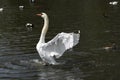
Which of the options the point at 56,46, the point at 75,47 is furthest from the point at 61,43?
the point at 75,47

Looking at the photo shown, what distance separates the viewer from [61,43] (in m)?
20.7

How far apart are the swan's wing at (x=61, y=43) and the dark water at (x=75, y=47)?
2.30 feet

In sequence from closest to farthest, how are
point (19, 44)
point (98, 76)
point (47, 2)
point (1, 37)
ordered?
point (98, 76), point (19, 44), point (1, 37), point (47, 2)

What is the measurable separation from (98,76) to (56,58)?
4.61m

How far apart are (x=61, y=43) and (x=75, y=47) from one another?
4249 mm

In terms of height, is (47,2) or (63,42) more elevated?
(63,42)

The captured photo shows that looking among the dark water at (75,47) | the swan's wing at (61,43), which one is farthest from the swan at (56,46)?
the dark water at (75,47)

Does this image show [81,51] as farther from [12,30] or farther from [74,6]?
[74,6]

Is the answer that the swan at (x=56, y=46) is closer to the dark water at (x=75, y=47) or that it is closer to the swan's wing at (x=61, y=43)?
the swan's wing at (x=61, y=43)

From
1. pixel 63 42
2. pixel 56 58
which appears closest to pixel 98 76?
pixel 63 42

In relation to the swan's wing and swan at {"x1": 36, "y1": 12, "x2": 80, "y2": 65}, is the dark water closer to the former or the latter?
swan at {"x1": 36, "y1": 12, "x2": 80, "y2": 65}

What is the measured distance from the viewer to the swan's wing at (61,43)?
20.1m

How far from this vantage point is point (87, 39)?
26.7m

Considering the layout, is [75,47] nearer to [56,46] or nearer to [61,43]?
[56,46]
